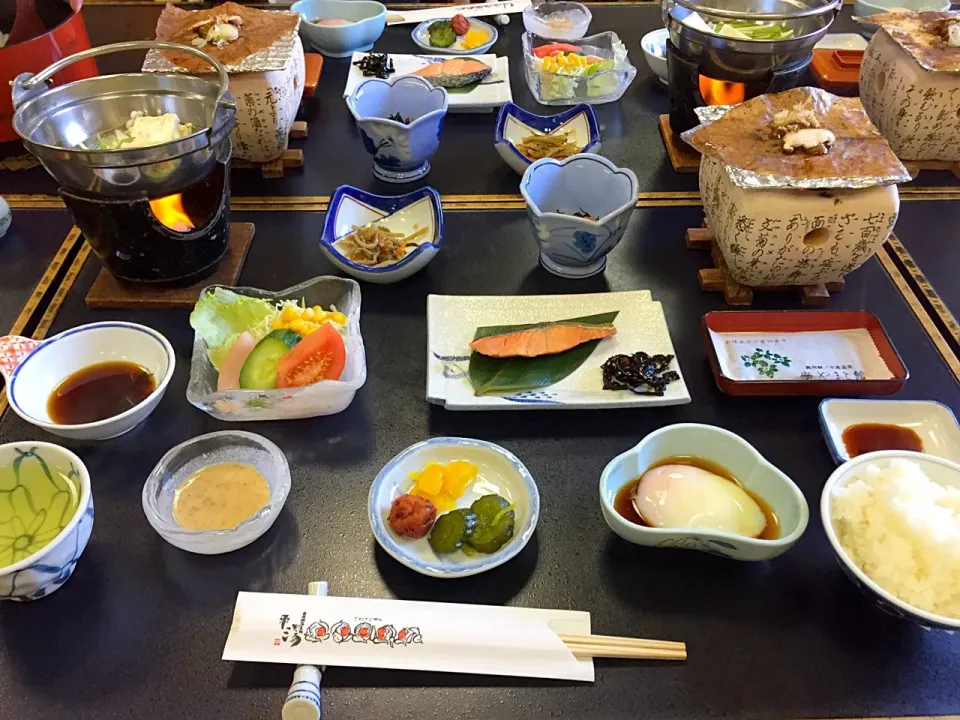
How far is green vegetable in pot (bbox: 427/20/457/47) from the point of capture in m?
2.72

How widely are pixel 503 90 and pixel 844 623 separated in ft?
6.49

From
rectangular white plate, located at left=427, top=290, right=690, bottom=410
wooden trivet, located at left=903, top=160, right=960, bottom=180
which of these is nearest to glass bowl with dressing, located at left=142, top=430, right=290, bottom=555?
rectangular white plate, located at left=427, top=290, right=690, bottom=410

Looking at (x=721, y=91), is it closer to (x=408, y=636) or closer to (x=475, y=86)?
(x=475, y=86)

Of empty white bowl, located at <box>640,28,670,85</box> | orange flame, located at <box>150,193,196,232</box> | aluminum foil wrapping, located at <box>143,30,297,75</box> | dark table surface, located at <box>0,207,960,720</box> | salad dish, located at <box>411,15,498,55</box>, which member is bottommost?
dark table surface, located at <box>0,207,960,720</box>

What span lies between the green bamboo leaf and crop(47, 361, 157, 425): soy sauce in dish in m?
0.69

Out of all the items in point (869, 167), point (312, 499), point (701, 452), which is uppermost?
point (869, 167)

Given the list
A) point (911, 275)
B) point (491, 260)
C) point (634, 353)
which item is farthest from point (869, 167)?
point (491, 260)

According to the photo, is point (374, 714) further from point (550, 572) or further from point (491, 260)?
point (491, 260)

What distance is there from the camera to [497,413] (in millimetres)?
1485

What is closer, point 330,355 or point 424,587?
point 424,587

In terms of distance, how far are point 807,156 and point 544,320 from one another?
2.25 ft

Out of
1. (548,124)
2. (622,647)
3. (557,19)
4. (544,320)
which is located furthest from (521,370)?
(557,19)

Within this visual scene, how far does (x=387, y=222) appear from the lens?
194cm

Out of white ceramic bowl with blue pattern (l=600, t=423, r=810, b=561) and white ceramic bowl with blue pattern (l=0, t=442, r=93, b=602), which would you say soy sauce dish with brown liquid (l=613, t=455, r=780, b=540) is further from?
white ceramic bowl with blue pattern (l=0, t=442, r=93, b=602)
